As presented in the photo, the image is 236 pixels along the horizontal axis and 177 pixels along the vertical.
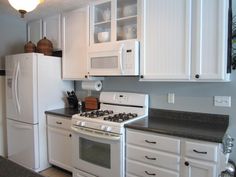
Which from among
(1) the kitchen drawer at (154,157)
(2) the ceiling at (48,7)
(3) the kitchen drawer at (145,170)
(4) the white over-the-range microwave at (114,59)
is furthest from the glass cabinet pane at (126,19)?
(3) the kitchen drawer at (145,170)

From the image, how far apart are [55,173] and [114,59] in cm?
185

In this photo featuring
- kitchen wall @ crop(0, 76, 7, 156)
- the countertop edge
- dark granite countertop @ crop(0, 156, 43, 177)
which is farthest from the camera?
kitchen wall @ crop(0, 76, 7, 156)

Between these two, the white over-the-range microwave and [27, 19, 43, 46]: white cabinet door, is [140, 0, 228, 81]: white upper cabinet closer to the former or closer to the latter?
the white over-the-range microwave

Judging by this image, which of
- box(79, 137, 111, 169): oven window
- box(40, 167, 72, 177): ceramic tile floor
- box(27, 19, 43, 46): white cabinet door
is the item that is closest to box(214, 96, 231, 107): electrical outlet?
box(79, 137, 111, 169): oven window

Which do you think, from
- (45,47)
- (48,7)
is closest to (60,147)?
(45,47)

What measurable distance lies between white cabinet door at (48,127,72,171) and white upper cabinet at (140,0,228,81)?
4.57 ft

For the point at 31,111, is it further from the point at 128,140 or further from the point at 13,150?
the point at 128,140

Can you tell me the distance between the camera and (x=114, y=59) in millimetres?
2406

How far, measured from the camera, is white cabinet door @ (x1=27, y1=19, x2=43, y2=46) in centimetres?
336

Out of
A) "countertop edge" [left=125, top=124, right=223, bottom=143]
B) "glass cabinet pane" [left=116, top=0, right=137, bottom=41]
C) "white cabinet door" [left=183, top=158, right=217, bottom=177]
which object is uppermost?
"glass cabinet pane" [left=116, top=0, right=137, bottom=41]

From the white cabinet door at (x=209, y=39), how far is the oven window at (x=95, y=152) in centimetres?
123

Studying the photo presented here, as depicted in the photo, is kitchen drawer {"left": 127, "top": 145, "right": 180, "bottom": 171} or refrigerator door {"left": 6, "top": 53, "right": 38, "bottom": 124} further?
refrigerator door {"left": 6, "top": 53, "right": 38, "bottom": 124}

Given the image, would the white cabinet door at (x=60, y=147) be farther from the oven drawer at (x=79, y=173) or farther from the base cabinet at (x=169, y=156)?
the base cabinet at (x=169, y=156)

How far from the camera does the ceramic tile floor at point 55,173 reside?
2811 mm
